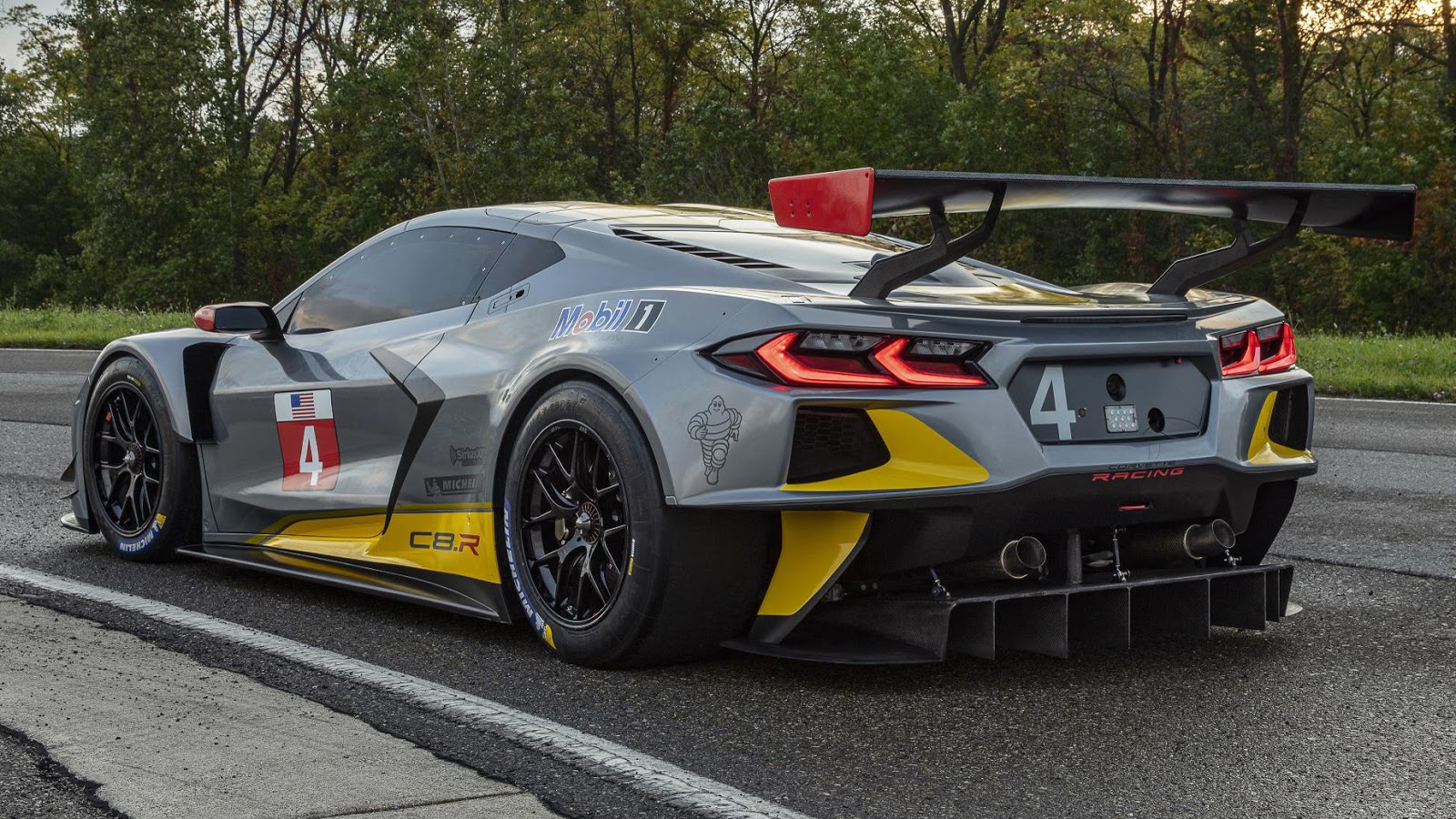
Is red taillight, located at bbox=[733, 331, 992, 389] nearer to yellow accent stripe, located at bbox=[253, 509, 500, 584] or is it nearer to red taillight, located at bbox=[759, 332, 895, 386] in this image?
red taillight, located at bbox=[759, 332, 895, 386]

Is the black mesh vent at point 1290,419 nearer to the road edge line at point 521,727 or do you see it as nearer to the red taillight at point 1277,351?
the red taillight at point 1277,351

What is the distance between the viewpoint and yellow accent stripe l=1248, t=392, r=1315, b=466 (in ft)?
13.1

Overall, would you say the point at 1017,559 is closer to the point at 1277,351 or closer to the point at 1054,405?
the point at 1054,405

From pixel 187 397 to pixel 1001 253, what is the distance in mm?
36111

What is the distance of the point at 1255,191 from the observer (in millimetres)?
3930

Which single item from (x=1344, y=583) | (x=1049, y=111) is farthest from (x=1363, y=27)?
(x=1344, y=583)

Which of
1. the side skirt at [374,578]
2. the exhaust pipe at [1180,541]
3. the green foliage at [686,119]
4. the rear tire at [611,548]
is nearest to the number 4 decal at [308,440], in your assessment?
the side skirt at [374,578]

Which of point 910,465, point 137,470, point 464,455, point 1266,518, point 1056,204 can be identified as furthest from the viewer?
point 137,470

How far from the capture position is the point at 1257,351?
4.11m

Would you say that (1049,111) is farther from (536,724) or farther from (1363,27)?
(536,724)

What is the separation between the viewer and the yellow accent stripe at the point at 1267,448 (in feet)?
13.1

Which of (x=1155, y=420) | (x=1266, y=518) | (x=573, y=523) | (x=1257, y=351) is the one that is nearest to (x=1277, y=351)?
(x=1257, y=351)

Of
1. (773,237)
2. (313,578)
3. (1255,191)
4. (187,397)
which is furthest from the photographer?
(187,397)

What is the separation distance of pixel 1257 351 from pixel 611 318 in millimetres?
1719
